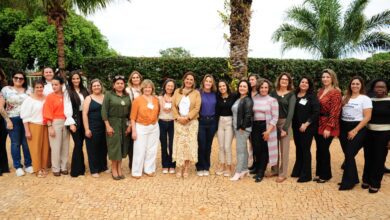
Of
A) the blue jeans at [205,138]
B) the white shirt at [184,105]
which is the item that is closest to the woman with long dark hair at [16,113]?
the white shirt at [184,105]

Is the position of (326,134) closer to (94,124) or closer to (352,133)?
(352,133)

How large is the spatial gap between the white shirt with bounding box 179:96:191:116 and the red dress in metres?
2.40

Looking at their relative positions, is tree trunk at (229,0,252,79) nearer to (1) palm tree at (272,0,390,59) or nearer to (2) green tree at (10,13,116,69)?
(1) palm tree at (272,0,390,59)

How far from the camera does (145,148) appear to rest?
645cm

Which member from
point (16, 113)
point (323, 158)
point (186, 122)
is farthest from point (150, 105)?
point (323, 158)

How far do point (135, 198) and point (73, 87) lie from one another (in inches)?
104

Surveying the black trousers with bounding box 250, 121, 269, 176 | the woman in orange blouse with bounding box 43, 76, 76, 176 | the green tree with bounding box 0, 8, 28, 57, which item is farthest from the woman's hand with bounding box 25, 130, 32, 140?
the green tree with bounding box 0, 8, 28, 57

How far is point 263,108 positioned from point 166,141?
6.65ft

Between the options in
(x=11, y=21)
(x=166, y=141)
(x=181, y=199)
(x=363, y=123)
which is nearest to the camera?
(x=181, y=199)

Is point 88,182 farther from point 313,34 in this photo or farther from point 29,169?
point 313,34

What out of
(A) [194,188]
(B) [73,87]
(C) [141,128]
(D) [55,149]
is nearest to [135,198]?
(A) [194,188]

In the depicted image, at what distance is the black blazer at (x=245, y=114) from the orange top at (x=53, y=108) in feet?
10.9

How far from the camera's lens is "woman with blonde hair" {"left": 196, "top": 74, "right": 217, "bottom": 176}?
20.5 feet

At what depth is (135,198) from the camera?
528 cm
